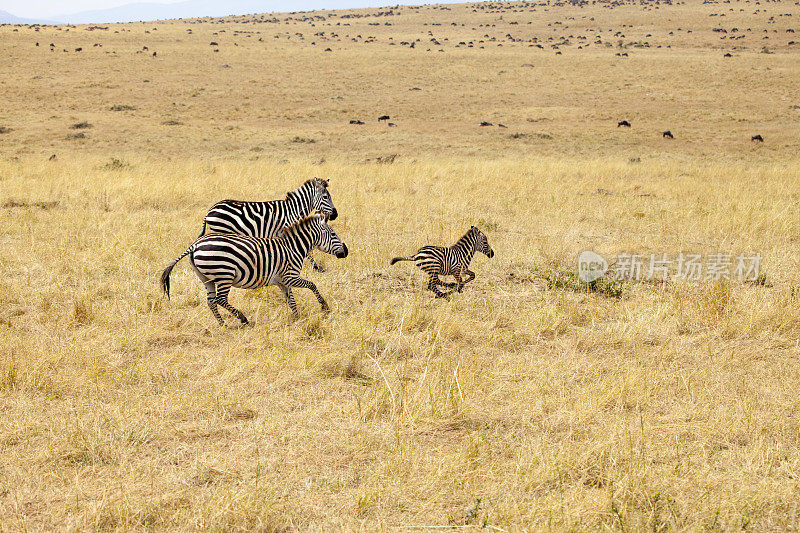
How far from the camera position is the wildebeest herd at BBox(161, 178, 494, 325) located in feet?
22.9

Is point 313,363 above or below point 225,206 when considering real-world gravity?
below

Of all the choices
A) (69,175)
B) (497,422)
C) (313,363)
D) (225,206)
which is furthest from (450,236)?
(69,175)

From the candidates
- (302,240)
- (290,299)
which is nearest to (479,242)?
(302,240)

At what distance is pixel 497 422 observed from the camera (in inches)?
201

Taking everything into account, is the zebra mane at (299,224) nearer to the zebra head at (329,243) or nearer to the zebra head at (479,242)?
the zebra head at (329,243)

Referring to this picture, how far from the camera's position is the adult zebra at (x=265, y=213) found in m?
9.11

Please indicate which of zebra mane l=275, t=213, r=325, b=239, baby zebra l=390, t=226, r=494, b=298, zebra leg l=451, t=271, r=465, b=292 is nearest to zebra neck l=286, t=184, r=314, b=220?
zebra mane l=275, t=213, r=325, b=239

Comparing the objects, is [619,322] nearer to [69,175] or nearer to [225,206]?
[225,206]

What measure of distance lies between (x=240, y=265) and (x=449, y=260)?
283 centimetres

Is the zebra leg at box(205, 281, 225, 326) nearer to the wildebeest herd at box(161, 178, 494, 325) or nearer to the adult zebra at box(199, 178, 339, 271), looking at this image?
the wildebeest herd at box(161, 178, 494, 325)

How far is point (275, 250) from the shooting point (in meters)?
7.40

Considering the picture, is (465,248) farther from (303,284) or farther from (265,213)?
(265,213)

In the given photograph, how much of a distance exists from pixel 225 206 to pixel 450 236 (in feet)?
13.3

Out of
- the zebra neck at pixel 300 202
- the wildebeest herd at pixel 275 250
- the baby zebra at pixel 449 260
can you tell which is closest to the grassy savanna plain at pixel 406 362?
the baby zebra at pixel 449 260
